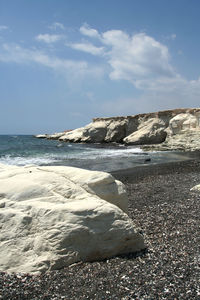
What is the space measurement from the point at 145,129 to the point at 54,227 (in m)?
48.1

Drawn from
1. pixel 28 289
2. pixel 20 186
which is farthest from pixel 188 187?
pixel 28 289

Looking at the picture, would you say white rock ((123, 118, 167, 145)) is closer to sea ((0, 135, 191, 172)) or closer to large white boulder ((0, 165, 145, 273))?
sea ((0, 135, 191, 172))

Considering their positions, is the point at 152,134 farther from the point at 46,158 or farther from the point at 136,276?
the point at 136,276

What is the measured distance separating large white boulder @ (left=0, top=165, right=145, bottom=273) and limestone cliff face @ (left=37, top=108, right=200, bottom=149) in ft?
108

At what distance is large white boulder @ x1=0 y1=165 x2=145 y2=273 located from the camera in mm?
4809

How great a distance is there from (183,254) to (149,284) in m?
1.38

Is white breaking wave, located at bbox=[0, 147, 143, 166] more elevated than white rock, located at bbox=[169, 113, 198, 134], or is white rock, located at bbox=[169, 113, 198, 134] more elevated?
white rock, located at bbox=[169, 113, 198, 134]

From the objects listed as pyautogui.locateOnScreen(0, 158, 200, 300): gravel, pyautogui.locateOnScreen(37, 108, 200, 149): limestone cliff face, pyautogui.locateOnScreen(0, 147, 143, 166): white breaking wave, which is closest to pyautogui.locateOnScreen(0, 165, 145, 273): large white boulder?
pyautogui.locateOnScreen(0, 158, 200, 300): gravel

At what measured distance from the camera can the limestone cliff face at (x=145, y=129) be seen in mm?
41438

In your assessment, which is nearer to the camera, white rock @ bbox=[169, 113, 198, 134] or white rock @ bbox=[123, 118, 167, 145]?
white rock @ bbox=[169, 113, 198, 134]

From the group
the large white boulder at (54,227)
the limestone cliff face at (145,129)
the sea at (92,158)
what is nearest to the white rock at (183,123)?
the limestone cliff face at (145,129)

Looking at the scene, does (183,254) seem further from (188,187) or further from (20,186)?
(188,187)

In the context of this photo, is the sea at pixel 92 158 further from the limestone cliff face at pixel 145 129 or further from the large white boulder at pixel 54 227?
the large white boulder at pixel 54 227

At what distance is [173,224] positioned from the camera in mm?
7238
